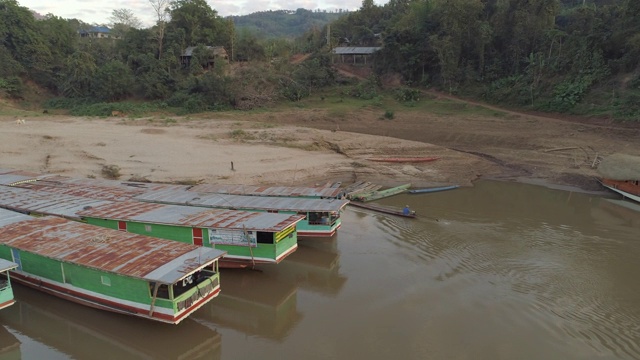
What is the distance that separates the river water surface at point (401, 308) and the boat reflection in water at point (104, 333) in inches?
1.6

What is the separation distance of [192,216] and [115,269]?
543cm

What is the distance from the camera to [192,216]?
60.8 ft

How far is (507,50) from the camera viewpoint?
5428cm

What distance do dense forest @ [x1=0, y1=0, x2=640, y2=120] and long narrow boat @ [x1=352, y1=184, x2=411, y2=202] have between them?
78.3 feet

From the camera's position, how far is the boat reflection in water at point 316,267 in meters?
17.5

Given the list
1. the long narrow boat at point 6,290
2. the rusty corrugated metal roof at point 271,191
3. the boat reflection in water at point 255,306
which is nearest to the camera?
the long narrow boat at point 6,290

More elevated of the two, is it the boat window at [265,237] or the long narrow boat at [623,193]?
the boat window at [265,237]

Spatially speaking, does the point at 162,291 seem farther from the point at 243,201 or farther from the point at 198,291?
the point at 243,201

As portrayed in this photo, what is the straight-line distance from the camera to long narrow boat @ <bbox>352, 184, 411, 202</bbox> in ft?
91.1

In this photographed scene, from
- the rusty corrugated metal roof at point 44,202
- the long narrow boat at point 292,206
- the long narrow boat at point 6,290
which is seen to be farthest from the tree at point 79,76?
the long narrow boat at point 6,290

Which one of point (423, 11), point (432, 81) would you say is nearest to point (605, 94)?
point (432, 81)

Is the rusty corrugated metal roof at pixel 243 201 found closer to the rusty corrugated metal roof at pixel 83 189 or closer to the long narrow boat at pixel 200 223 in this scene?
the long narrow boat at pixel 200 223

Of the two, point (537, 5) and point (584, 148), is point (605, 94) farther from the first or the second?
point (537, 5)

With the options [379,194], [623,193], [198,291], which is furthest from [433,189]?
[198,291]
